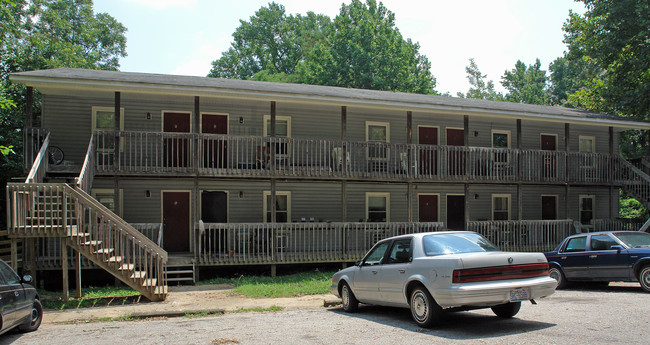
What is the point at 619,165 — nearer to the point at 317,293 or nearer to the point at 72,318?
the point at 317,293

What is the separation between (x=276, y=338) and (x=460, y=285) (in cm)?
282

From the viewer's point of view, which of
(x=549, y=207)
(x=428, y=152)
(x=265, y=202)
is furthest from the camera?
(x=549, y=207)

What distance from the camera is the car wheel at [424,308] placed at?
8.37 metres

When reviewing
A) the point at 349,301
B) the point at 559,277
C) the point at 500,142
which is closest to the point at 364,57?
the point at 500,142

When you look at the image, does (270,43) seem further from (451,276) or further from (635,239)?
(451,276)

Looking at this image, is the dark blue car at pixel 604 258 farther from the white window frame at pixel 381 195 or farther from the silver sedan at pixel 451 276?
the white window frame at pixel 381 195

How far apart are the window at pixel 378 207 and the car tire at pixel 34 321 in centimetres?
1346

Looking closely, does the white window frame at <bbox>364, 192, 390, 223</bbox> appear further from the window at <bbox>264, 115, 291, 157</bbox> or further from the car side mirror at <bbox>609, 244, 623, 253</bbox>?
the car side mirror at <bbox>609, 244, 623, 253</bbox>

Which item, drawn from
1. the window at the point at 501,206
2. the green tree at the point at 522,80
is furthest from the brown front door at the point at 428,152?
the green tree at the point at 522,80

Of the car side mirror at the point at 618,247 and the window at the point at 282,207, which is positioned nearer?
the car side mirror at the point at 618,247

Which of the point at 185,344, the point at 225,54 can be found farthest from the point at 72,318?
the point at 225,54

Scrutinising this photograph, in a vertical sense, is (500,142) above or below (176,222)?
above

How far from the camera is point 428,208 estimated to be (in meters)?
22.4

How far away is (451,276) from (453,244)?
44.2 inches
